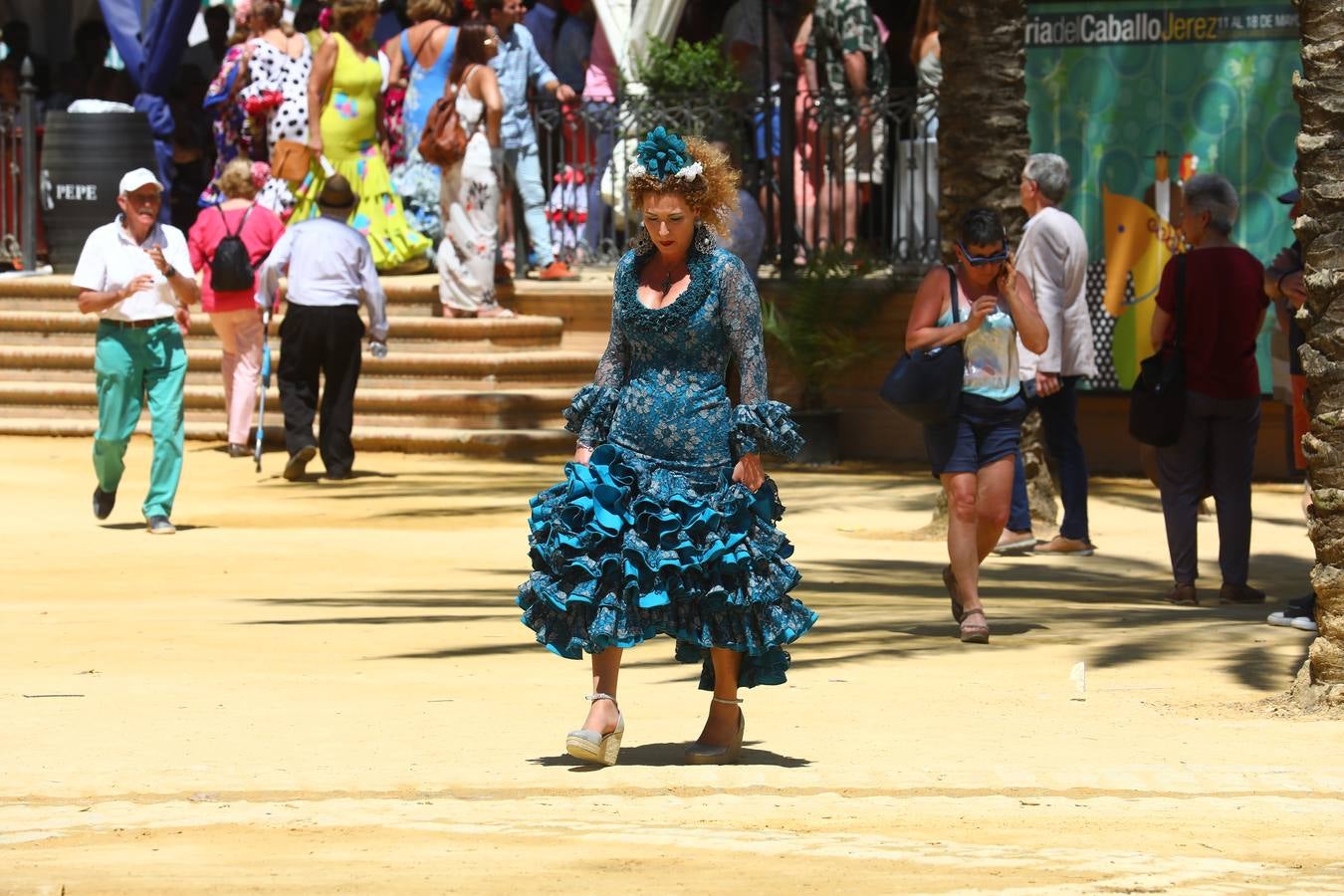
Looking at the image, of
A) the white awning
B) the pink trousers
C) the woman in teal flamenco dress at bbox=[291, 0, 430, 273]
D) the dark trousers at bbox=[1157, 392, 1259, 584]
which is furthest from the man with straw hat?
the dark trousers at bbox=[1157, 392, 1259, 584]

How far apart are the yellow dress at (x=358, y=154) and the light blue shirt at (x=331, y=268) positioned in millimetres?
2081

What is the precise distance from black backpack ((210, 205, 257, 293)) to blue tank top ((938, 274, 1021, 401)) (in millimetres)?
7742

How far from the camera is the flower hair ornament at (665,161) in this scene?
731cm

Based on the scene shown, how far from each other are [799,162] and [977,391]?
950 cm

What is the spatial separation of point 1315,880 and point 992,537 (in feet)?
14.5

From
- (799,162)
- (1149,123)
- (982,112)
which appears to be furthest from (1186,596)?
(799,162)

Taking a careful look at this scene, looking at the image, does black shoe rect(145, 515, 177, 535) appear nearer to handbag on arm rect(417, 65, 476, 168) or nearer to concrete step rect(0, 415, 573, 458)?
concrete step rect(0, 415, 573, 458)

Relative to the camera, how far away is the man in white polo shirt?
1291 cm

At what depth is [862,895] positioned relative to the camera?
5.56m

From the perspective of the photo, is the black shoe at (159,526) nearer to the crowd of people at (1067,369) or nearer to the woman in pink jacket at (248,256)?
the woman in pink jacket at (248,256)

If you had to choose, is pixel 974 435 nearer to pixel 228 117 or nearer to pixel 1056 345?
pixel 1056 345

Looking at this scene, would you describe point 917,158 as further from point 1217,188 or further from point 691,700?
point 691,700

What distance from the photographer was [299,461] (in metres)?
16.2

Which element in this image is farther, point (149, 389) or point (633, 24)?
point (633, 24)
